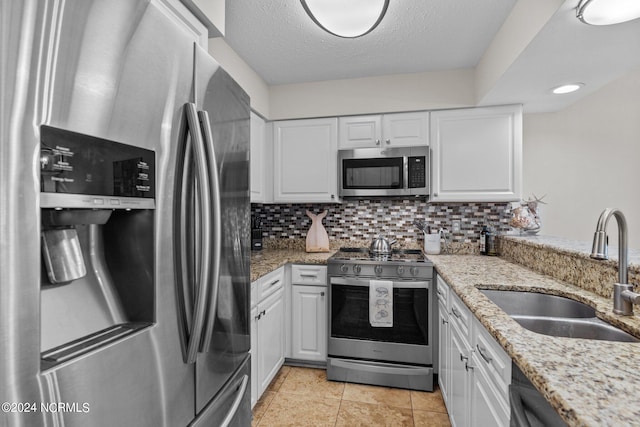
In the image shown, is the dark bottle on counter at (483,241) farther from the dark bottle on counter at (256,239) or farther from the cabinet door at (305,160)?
the dark bottle on counter at (256,239)

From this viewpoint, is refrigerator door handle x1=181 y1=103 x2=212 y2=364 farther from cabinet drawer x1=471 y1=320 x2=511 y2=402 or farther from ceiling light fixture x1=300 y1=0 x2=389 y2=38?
cabinet drawer x1=471 y1=320 x2=511 y2=402

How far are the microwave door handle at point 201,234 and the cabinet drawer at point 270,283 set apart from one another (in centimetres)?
124

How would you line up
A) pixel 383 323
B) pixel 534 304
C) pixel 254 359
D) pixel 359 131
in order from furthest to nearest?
pixel 359 131 < pixel 383 323 < pixel 254 359 < pixel 534 304

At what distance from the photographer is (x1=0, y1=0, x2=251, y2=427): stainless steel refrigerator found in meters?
0.50

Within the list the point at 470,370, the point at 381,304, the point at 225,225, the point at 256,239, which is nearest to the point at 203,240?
the point at 225,225

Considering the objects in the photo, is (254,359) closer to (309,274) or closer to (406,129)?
(309,274)

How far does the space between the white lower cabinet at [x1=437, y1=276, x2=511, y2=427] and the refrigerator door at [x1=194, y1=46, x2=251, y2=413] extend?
894mm

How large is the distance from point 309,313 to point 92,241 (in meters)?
2.08

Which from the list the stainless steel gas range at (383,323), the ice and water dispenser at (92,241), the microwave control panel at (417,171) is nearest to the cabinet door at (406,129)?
the microwave control panel at (417,171)

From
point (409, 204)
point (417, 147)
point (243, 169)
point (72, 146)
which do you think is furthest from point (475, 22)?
point (72, 146)

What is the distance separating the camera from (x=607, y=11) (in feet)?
4.29

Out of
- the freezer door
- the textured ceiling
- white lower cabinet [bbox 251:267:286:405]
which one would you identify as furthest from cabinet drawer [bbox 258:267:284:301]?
the textured ceiling

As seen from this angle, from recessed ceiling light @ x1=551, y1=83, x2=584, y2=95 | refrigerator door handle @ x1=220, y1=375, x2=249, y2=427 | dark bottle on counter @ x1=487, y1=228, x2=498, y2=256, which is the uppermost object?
recessed ceiling light @ x1=551, y1=83, x2=584, y2=95

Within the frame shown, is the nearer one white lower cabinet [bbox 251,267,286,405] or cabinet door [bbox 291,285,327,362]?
white lower cabinet [bbox 251,267,286,405]
